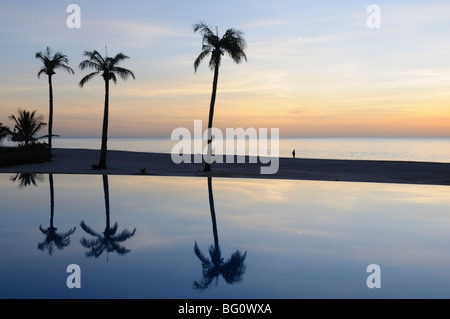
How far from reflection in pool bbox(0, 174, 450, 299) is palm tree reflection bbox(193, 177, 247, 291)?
23mm

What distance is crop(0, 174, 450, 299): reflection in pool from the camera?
781cm

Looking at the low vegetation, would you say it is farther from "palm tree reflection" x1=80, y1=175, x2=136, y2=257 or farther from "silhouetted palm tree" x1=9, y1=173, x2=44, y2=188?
"palm tree reflection" x1=80, y1=175, x2=136, y2=257

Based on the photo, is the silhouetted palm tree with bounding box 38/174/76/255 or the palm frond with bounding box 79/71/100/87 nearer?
the silhouetted palm tree with bounding box 38/174/76/255

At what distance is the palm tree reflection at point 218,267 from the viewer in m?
8.27

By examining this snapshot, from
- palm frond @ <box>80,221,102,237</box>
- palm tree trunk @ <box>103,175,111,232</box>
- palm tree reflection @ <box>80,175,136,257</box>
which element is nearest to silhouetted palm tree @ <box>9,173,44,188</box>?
palm tree trunk @ <box>103,175,111,232</box>

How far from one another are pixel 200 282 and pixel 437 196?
56.6ft

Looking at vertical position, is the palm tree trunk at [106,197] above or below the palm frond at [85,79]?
below

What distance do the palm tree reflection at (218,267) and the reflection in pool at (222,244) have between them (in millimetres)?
23

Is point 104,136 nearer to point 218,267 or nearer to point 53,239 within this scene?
point 53,239

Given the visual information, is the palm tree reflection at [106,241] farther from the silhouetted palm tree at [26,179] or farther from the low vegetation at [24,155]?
the low vegetation at [24,155]

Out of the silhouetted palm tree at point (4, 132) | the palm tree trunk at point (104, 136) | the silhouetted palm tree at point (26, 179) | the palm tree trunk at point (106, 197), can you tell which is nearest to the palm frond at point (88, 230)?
the palm tree trunk at point (106, 197)

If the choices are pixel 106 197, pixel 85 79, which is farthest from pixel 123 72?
pixel 106 197
